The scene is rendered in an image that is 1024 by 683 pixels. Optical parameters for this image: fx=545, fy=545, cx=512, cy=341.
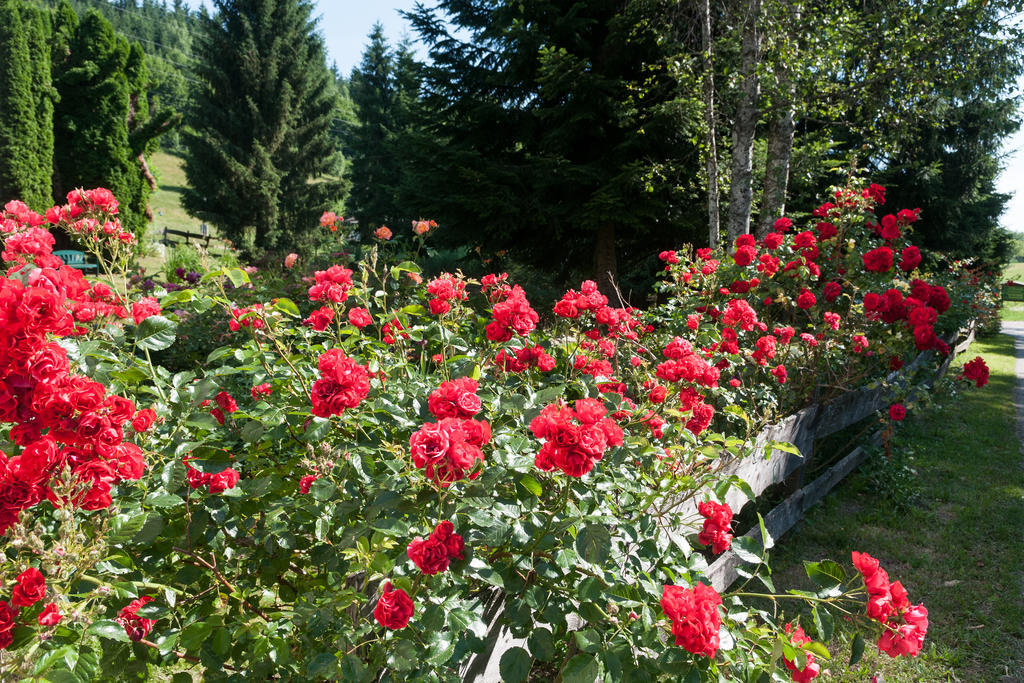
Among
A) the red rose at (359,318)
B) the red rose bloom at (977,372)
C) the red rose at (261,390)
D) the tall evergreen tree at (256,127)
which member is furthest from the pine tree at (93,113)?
the red rose bloom at (977,372)

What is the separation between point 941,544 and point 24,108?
2003 centimetres

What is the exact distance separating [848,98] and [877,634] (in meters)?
8.19

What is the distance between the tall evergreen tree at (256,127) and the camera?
1753cm

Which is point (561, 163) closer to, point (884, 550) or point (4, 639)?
point (884, 550)

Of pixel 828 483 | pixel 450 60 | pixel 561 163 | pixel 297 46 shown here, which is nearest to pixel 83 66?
pixel 297 46

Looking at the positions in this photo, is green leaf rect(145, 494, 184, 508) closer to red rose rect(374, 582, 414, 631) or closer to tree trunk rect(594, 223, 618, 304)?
red rose rect(374, 582, 414, 631)

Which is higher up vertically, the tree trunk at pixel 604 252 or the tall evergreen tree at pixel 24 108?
the tall evergreen tree at pixel 24 108

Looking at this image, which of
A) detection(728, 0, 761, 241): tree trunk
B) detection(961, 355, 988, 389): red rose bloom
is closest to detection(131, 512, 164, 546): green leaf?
detection(961, 355, 988, 389): red rose bloom

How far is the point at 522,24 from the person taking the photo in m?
8.89

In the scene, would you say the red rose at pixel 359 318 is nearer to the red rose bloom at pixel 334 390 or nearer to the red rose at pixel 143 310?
the red rose at pixel 143 310

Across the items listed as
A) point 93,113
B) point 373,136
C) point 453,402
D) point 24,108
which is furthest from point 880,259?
point 373,136

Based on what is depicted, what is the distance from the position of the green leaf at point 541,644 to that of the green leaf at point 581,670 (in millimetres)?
66

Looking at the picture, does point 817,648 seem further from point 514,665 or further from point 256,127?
point 256,127

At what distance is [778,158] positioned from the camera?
7.44m
